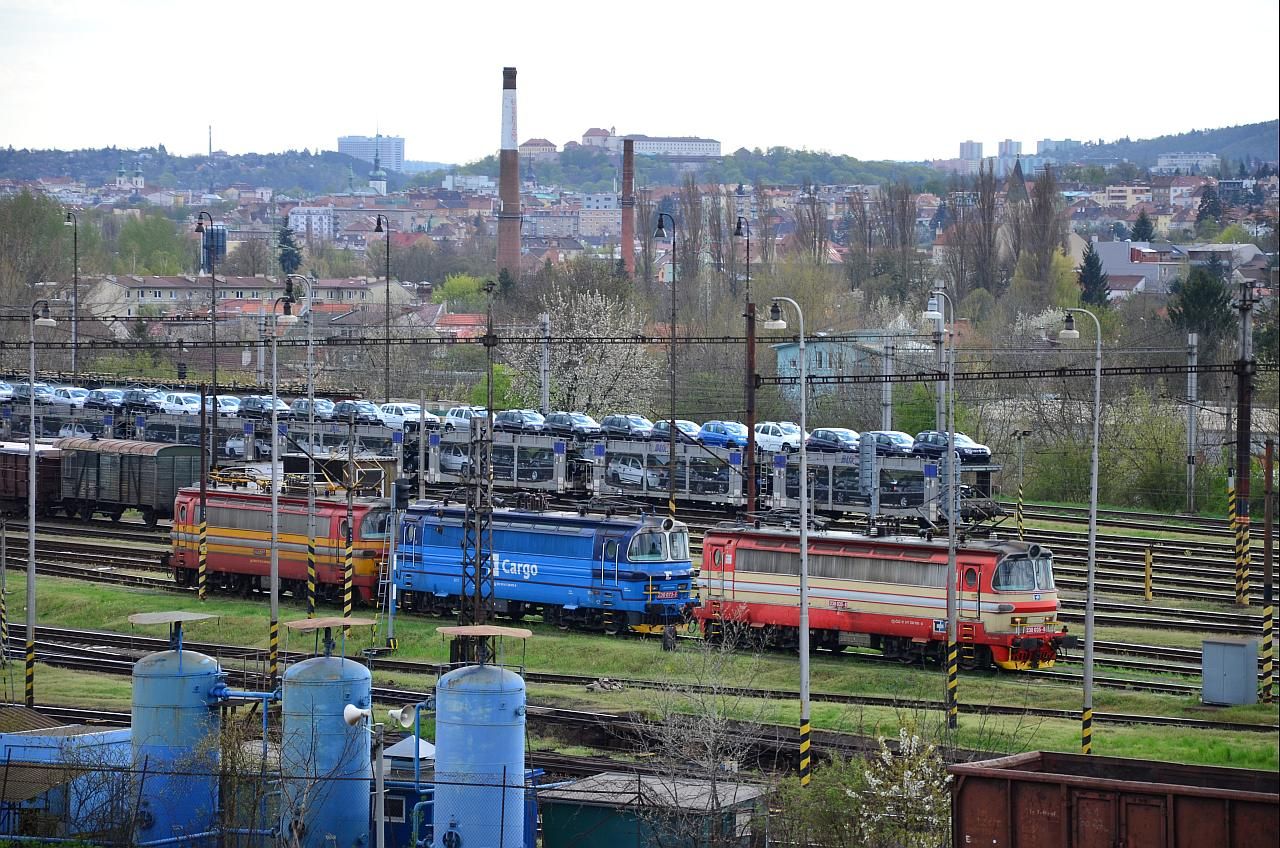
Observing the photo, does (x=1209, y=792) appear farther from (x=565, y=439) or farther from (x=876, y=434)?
(x=565, y=439)

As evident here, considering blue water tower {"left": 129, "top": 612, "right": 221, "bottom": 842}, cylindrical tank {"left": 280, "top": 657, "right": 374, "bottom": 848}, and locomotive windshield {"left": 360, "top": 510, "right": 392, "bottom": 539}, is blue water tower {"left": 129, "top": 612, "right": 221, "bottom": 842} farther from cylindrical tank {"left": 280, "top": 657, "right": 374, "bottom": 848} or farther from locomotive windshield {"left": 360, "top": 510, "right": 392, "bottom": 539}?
locomotive windshield {"left": 360, "top": 510, "right": 392, "bottom": 539}

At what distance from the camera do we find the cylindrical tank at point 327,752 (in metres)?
23.7

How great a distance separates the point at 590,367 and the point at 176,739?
59.1 m

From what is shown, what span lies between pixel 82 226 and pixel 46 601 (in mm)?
139573

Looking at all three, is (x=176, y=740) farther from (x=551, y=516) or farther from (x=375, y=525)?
(x=375, y=525)

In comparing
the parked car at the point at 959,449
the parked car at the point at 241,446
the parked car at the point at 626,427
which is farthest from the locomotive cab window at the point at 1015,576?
the parked car at the point at 241,446

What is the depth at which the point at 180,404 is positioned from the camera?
7350 centimetres

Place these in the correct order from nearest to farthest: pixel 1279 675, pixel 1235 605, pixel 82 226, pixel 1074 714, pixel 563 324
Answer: pixel 1074 714 < pixel 1279 675 < pixel 1235 605 < pixel 563 324 < pixel 82 226

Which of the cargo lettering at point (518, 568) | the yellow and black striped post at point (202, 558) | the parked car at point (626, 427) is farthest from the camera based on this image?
the parked car at point (626, 427)

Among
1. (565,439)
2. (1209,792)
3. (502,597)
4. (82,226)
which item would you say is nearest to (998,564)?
(502,597)

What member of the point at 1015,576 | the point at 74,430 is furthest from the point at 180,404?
the point at 1015,576

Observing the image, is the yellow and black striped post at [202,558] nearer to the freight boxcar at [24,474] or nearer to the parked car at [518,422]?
the freight boxcar at [24,474]

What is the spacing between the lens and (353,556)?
4431 centimetres

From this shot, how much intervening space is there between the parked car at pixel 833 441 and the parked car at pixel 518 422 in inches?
436
